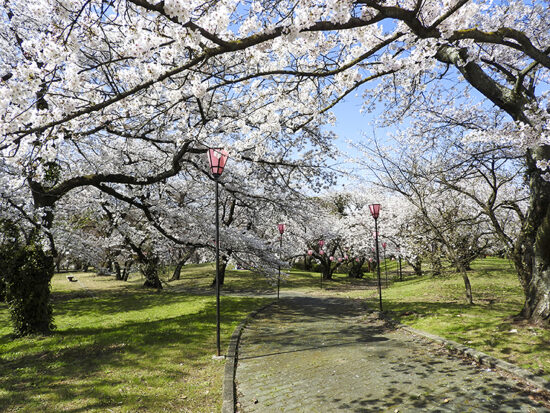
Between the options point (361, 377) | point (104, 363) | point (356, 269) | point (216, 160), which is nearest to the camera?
point (361, 377)

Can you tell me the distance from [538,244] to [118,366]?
332 inches

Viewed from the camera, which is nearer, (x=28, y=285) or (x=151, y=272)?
(x=28, y=285)

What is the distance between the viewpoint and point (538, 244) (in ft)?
21.4

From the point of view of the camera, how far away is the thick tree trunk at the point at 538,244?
6371 mm

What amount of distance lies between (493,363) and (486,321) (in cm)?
290

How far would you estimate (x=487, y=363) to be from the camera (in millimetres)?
5289

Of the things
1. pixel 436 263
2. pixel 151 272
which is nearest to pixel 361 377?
pixel 436 263

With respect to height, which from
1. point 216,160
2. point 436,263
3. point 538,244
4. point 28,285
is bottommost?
point 28,285

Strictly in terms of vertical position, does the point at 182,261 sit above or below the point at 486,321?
above

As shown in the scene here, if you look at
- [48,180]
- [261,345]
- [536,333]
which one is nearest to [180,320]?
[261,345]

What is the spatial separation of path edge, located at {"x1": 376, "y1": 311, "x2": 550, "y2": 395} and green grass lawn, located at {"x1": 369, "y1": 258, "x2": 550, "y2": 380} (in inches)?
7.4

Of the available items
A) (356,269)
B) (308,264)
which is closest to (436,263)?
(356,269)

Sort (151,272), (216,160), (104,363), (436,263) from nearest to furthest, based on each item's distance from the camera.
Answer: (104,363) → (216,160) → (436,263) → (151,272)

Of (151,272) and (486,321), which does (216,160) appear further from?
(151,272)
